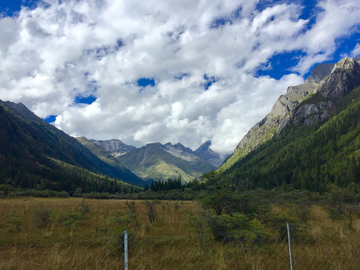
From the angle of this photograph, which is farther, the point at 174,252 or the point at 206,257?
the point at 174,252

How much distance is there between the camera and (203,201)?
14055 millimetres

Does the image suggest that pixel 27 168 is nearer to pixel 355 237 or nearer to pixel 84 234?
pixel 84 234

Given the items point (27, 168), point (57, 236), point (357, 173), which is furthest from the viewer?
point (27, 168)

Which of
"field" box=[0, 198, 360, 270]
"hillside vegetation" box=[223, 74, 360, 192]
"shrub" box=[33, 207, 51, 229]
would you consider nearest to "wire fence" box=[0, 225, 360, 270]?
"field" box=[0, 198, 360, 270]

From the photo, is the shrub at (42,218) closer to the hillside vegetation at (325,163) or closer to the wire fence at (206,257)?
the wire fence at (206,257)

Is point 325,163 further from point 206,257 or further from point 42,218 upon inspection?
point 42,218

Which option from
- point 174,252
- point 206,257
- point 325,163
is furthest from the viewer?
point 325,163

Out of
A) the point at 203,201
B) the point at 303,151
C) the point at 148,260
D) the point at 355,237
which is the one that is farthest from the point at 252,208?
the point at 303,151

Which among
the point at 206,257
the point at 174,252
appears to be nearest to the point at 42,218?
the point at 174,252

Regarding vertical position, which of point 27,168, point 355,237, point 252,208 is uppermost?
point 27,168

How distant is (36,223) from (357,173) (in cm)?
13460

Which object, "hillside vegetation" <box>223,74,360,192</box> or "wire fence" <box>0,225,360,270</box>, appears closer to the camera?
"wire fence" <box>0,225,360,270</box>

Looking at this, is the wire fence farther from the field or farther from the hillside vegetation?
the hillside vegetation

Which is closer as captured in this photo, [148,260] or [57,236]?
[148,260]
